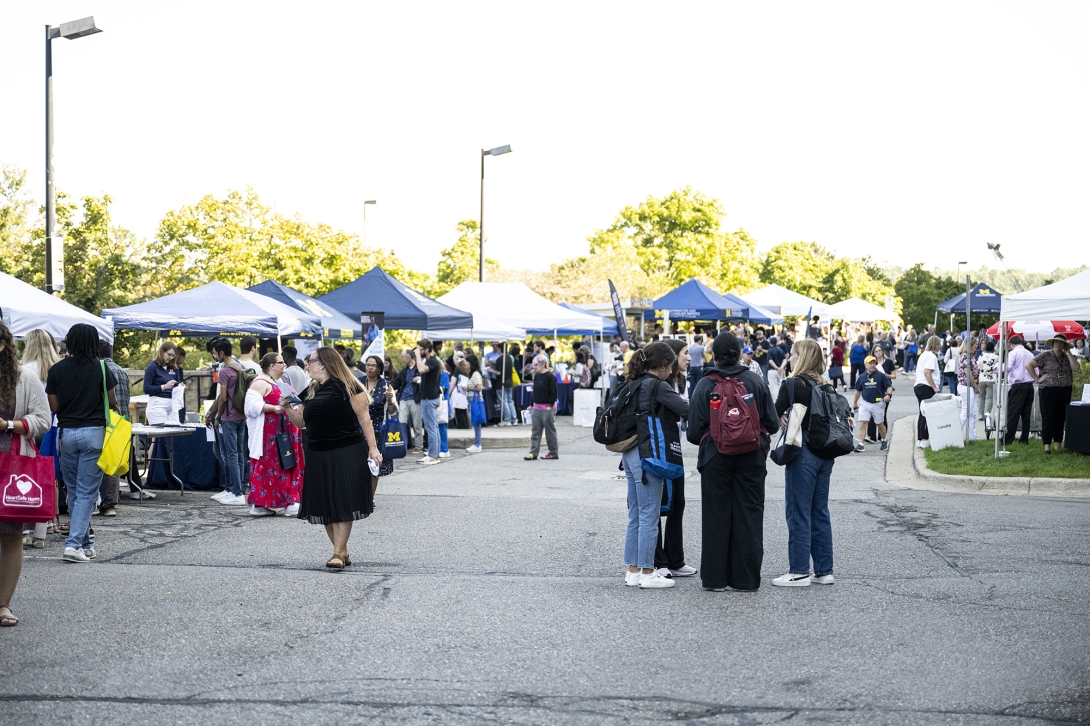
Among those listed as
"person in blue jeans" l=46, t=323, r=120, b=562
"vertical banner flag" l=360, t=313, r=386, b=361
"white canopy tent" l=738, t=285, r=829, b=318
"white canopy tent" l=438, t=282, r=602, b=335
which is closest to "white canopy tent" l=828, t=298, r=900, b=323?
"white canopy tent" l=738, t=285, r=829, b=318

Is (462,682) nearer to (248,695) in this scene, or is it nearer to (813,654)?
(248,695)

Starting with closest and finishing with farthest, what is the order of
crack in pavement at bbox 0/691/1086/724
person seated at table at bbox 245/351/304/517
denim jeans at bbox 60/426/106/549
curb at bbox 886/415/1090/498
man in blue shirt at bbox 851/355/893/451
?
1. crack in pavement at bbox 0/691/1086/724
2. denim jeans at bbox 60/426/106/549
3. person seated at table at bbox 245/351/304/517
4. curb at bbox 886/415/1090/498
5. man in blue shirt at bbox 851/355/893/451

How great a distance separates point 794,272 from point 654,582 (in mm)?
95387

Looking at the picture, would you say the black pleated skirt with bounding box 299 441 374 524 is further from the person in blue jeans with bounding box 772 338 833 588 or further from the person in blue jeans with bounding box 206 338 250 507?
the person in blue jeans with bounding box 206 338 250 507

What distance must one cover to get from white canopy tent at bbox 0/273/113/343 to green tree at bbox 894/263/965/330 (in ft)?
185

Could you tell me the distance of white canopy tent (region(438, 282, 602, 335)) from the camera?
25.5 meters

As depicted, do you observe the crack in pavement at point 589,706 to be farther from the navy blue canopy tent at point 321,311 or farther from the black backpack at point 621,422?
→ the navy blue canopy tent at point 321,311

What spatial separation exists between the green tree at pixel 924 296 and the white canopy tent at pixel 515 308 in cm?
4178

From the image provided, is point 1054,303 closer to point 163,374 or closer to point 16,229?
point 163,374

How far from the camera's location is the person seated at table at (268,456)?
1126 cm

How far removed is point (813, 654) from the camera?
5.84 m

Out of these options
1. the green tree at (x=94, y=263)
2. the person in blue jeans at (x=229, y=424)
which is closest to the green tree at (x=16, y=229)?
the green tree at (x=94, y=263)

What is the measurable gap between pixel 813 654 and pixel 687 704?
1.15 meters

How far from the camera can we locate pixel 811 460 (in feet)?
24.9
